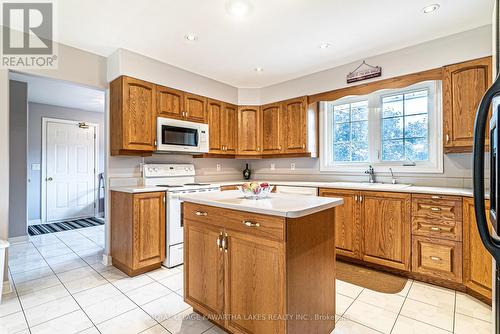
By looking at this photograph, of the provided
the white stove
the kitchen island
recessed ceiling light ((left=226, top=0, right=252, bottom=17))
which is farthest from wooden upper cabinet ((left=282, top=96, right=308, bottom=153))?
the kitchen island

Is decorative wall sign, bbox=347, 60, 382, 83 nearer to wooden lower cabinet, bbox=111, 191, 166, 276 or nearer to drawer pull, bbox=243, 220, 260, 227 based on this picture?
drawer pull, bbox=243, 220, 260, 227

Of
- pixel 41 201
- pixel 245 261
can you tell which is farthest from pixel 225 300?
pixel 41 201

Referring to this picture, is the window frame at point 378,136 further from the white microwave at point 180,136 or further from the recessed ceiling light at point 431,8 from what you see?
the white microwave at point 180,136

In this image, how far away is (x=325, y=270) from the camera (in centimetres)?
166

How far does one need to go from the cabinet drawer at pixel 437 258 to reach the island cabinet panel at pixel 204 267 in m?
2.02

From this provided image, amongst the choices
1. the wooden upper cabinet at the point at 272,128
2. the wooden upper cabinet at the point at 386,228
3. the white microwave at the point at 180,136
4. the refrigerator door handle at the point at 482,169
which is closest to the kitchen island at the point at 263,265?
the refrigerator door handle at the point at 482,169

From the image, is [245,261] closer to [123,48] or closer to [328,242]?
[328,242]

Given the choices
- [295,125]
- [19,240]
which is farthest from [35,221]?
[295,125]

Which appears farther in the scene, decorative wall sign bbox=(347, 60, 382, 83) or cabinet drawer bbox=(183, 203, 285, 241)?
decorative wall sign bbox=(347, 60, 382, 83)

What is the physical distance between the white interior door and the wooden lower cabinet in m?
3.32

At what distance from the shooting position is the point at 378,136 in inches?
131

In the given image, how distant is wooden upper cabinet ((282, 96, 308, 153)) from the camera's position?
3736mm

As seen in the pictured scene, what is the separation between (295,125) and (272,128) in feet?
1.42

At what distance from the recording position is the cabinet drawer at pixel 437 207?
2.28 metres
